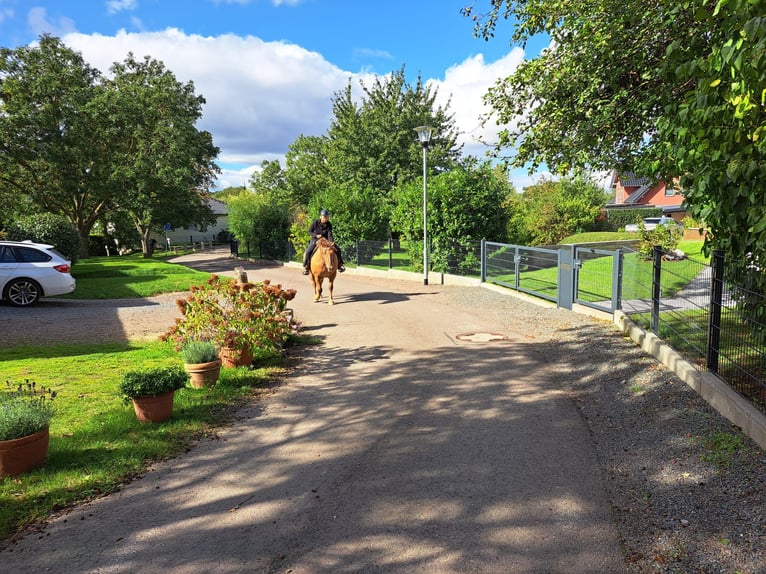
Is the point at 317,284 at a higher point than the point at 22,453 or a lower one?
higher

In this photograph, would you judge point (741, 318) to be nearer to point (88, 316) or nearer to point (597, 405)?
point (597, 405)

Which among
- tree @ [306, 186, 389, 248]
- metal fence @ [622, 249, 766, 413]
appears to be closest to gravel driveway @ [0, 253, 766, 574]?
metal fence @ [622, 249, 766, 413]

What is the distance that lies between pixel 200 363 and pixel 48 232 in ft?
56.3

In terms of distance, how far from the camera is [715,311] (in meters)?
5.46

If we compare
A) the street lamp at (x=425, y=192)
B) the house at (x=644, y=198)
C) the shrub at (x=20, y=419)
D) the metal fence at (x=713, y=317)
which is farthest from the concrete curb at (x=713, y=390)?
the house at (x=644, y=198)

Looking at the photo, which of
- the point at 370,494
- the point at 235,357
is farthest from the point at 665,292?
the point at 235,357

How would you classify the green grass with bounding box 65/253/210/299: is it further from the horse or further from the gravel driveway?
the gravel driveway

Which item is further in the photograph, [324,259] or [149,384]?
[324,259]

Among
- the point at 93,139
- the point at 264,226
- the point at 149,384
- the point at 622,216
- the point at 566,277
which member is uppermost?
the point at 93,139

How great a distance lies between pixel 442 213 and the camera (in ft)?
54.5

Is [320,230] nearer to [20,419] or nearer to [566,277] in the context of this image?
[566,277]

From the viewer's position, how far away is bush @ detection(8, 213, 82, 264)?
18.9 metres

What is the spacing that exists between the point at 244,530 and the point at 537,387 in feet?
13.6

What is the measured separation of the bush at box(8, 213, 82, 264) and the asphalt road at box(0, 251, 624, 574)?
1740cm
